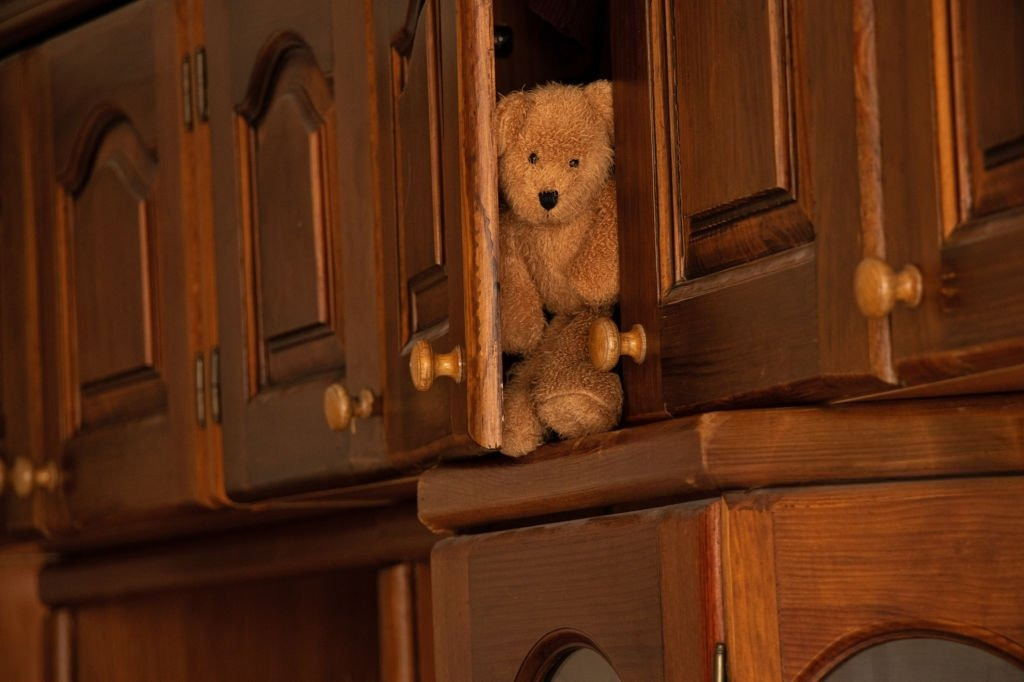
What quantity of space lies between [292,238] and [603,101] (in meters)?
0.46

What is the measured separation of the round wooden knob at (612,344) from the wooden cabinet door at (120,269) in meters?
0.69

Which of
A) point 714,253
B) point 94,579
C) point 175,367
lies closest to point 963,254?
point 714,253

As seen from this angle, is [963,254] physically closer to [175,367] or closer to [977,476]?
[977,476]

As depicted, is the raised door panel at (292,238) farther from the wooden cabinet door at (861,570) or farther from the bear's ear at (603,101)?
the wooden cabinet door at (861,570)

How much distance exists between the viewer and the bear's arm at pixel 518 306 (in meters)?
1.21

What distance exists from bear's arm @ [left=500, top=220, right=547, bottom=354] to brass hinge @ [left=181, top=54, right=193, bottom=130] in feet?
2.02

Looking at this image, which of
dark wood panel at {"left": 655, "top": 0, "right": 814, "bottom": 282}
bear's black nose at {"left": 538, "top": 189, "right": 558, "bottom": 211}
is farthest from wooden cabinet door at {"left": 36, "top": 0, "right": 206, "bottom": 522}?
dark wood panel at {"left": 655, "top": 0, "right": 814, "bottom": 282}

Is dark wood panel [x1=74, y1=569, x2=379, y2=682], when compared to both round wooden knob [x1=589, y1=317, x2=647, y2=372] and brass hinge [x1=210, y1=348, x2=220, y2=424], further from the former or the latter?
round wooden knob [x1=589, y1=317, x2=647, y2=372]

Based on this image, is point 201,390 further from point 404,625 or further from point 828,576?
point 828,576

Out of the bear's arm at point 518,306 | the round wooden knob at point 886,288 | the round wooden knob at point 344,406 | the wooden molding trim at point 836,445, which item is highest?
the bear's arm at point 518,306

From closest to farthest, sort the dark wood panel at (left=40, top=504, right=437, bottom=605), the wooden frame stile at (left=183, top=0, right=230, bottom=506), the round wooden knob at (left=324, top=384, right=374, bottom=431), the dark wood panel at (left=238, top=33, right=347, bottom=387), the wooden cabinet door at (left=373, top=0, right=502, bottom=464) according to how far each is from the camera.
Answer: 1. the wooden cabinet door at (left=373, top=0, right=502, bottom=464)
2. the round wooden knob at (left=324, top=384, right=374, bottom=431)
3. the dark wood panel at (left=238, top=33, right=347, bottom=387)
4. the wooden frame stile at (left=183, top=0, right=230, bottom=506)
5. the dark wood panel at (left=40, top=504, right=437, bottom=605)

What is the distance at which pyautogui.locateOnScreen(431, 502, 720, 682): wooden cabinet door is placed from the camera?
3.07ft

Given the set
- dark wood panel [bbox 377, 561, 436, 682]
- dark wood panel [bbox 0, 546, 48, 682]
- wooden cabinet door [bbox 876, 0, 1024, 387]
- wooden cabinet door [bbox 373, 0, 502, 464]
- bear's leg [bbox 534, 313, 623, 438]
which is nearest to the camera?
wooden cabinet door [bbox 876, 0, 1024, 387]

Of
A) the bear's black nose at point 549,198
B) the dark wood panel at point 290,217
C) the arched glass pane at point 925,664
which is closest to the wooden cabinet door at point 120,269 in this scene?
the dark wood panel at point 290,217
